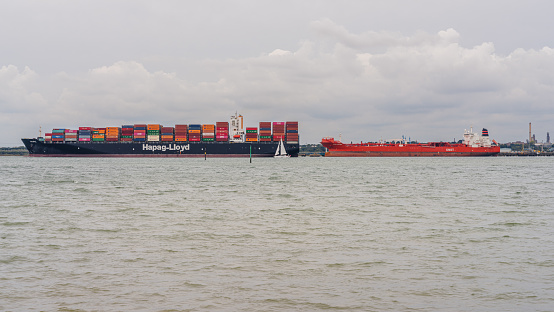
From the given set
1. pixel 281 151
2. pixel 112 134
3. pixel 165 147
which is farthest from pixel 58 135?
pixel 281 151

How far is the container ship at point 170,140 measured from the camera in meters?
134

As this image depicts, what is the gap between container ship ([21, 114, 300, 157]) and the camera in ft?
438

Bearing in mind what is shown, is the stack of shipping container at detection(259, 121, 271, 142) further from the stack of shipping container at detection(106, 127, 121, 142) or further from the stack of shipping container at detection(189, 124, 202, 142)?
the stack of shipping container at detection(106, 127, 121, 142)

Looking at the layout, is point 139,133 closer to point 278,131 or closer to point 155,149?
point 155,149

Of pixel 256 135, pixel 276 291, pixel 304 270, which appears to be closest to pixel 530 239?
pixel 304 270

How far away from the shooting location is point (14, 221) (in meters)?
19.6

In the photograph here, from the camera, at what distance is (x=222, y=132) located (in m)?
135

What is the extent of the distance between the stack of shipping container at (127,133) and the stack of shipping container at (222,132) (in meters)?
24.9

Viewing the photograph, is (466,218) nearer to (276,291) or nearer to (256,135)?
(276,291)

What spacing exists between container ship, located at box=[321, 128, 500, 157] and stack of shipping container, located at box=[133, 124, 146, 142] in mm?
53640

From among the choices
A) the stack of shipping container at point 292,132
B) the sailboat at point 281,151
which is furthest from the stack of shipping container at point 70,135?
the stack of shipping container at point 292,132

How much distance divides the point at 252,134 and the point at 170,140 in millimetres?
24109

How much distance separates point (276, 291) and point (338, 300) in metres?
1.33

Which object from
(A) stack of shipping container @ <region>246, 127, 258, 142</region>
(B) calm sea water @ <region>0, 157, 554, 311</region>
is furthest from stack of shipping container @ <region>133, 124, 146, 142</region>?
(B) calm sea water @ <region>0, 157, 554, 311</region>
